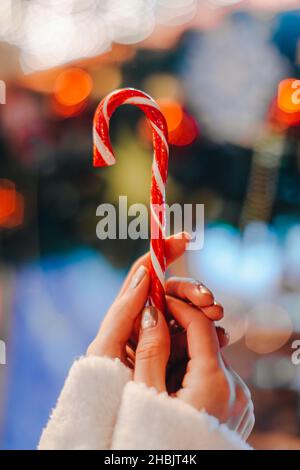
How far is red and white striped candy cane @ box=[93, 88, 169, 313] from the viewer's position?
788 millimetres

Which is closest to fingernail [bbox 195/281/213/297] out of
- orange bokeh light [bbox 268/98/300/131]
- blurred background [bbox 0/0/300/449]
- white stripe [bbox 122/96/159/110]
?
white stripe [bbox 122/96/159/110]

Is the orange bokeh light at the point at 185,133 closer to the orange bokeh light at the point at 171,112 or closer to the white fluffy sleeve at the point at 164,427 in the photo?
the orange bokeh light at the point at 171,112

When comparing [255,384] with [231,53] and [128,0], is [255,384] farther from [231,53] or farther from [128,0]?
[128,0]

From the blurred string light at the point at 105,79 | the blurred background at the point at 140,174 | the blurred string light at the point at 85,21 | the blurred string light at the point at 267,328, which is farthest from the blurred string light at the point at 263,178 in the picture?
the blurred string light at the point at 105,79

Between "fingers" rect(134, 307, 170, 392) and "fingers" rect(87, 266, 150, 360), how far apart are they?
0.02 m

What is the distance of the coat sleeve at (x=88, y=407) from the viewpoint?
610mm

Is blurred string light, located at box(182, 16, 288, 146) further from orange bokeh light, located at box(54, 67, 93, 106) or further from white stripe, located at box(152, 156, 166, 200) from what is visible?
white stripe, located at box(152, 156, 166, 200)

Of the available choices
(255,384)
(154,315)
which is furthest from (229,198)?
(154,315)

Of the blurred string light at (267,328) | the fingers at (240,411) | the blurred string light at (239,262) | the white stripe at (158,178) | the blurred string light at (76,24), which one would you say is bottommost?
the blurred string light at (267,328)

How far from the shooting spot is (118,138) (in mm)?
2293

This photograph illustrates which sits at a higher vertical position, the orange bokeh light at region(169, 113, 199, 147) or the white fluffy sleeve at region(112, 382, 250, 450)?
the orange bokeh light at region(169, 113, 199, 147)

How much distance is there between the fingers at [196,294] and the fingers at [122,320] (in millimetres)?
45

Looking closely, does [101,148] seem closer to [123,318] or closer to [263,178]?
[123,318]

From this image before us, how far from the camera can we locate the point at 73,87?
2.37m
